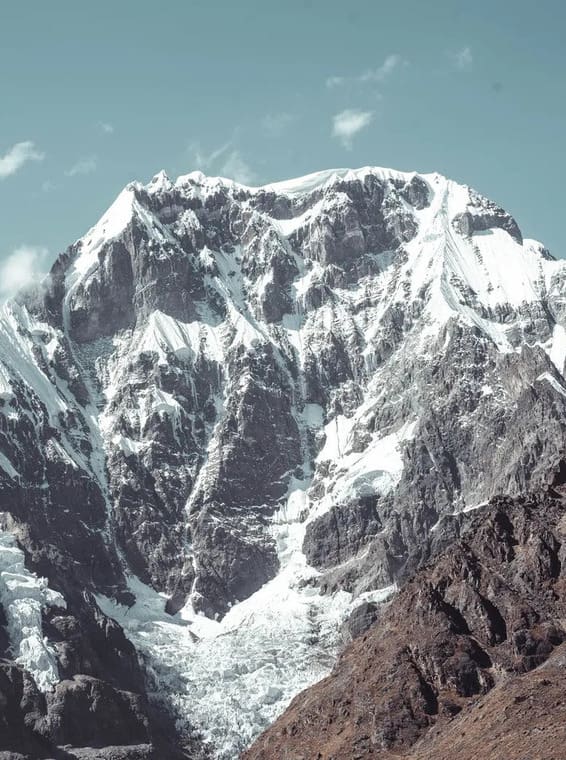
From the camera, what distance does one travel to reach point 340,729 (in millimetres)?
198625

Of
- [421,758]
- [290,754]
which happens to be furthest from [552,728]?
[290,754]

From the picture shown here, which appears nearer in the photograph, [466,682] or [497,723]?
[497,723]

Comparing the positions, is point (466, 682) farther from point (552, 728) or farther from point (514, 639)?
point (552, 728)

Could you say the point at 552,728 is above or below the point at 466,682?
below

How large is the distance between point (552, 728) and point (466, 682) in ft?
122

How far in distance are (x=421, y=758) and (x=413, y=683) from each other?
72.2ft

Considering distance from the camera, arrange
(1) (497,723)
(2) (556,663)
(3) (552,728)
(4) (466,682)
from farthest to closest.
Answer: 1. (4) (466,682)
2. (2) (556,663)
3. (1) (497,723)
4. (3) (552,728)

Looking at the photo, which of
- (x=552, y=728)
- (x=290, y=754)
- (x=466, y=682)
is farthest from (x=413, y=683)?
(x=552, y=728)

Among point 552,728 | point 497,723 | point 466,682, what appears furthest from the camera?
point 466,682

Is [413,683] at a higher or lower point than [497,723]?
higher

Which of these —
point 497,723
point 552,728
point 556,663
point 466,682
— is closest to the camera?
point 552,728

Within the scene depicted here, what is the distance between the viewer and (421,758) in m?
176

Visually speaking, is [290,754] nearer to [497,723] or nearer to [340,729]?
[340,729]

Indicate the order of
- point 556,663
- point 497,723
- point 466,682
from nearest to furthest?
point 497,723 → point 556,663 → point 466,682
